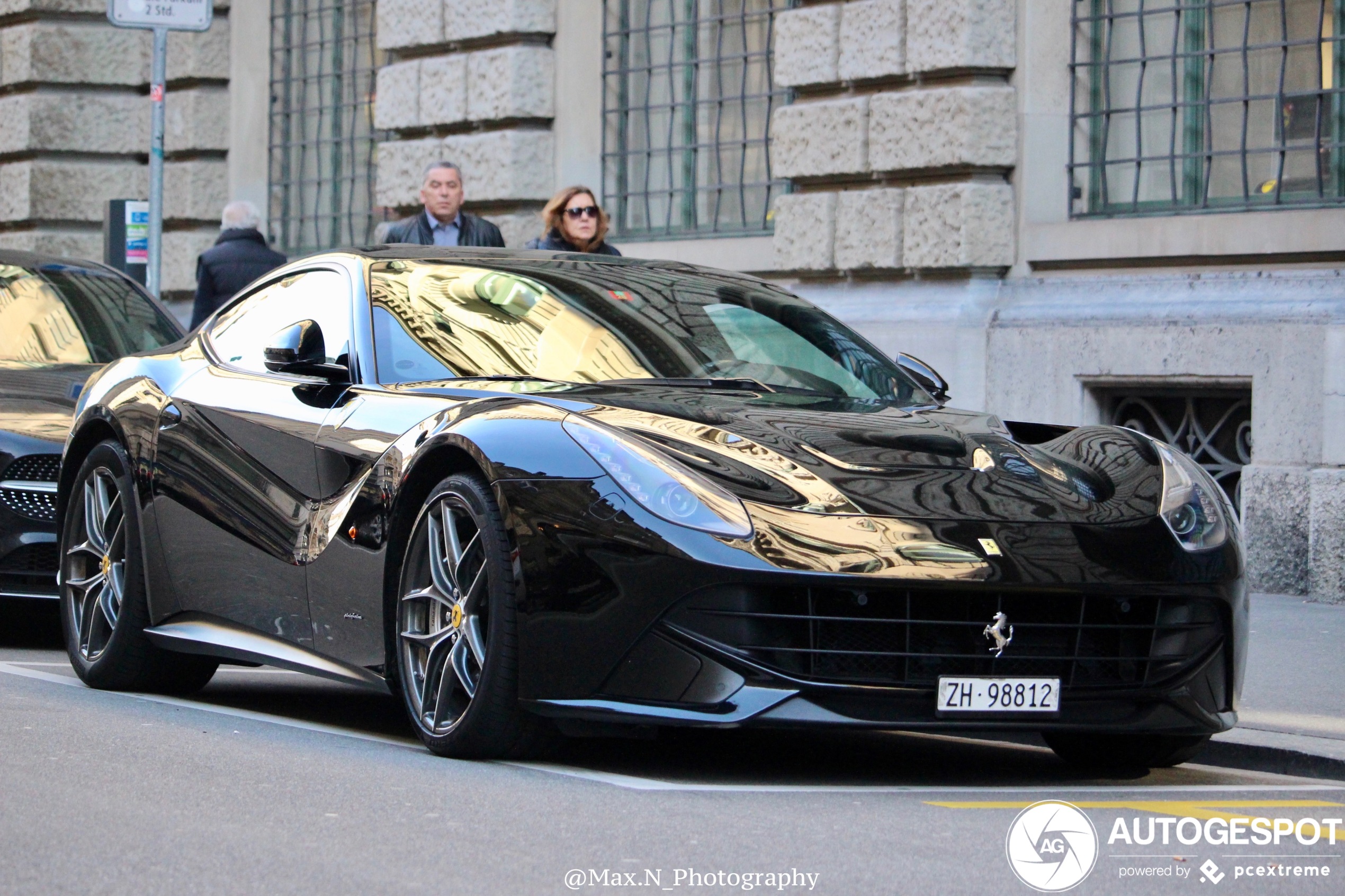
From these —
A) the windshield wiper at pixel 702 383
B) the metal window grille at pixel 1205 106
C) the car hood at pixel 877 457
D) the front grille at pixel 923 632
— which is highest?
the metal window grille at pixel 1205 106

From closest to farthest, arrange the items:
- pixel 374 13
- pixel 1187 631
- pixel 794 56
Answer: pixel 1187 631
pixel 794 56
pixel 374 13

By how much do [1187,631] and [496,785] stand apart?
172 centimetres

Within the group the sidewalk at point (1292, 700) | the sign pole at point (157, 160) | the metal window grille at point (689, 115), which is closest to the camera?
the sidewalk at point (1292, 700)

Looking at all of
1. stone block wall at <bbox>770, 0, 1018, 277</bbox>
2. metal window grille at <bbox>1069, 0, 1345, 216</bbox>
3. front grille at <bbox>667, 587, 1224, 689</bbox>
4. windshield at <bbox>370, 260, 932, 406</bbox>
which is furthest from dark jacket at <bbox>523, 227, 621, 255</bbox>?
front grille at <bbox>667, 587, 1224, 689</bbox>

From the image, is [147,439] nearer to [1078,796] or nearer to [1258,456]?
[1078,796]

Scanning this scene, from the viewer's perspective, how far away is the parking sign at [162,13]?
480 inches

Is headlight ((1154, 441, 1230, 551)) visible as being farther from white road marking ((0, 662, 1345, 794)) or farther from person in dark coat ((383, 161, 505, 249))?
person in dark coat ((383, 161, 505, 249))

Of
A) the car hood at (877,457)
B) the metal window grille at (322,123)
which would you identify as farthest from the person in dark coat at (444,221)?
the car hood at (877,457)

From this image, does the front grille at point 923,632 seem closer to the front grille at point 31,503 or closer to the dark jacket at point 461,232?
the front grille at point 31,503

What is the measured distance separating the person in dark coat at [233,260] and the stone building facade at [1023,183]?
2288 millimetres

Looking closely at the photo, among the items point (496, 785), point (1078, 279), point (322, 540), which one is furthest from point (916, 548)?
point (1078, 279)

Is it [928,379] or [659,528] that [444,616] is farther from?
[928,379]

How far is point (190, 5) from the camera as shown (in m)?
12.4

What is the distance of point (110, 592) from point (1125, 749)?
11.0 feet
